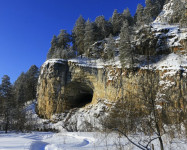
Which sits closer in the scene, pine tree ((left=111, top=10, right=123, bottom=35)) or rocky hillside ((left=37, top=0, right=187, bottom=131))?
rocky hillside ((left=37, top=0, right=187, bottom=131))

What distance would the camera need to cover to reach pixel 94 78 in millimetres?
23328

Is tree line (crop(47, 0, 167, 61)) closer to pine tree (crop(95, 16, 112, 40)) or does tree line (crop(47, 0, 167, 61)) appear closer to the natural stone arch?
pine tree (crop(95, 16, 112, 40))

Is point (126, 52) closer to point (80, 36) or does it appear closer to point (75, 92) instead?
point (75, 92)

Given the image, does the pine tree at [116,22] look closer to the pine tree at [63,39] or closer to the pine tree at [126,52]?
the pine tree at [63,39]

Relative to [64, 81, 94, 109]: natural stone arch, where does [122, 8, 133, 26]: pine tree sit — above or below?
above

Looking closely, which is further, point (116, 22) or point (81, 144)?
point (116, 22)

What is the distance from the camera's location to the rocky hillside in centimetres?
1883

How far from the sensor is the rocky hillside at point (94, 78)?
18828 mm

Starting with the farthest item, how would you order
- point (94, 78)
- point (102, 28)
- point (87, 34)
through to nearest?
point (102, 28) → point (87, 34) → point (94, 78)

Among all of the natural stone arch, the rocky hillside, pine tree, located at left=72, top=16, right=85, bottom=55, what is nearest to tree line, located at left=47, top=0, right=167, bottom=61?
pine tree, located at left=72, top=16, right=85, bottom=55

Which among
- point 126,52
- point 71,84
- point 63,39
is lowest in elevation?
point 71,84

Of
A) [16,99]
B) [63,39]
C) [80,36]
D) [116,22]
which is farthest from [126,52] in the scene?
[16,99]

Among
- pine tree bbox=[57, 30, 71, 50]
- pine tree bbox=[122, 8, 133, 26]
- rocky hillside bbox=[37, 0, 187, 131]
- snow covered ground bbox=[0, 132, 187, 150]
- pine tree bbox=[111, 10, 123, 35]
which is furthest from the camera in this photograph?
pine tree bbox=[122, 8, 133, 26]

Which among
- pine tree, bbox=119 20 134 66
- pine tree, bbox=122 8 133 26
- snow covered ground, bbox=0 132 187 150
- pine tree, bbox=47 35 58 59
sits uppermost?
pine tree, bbox=122 8 133 26
